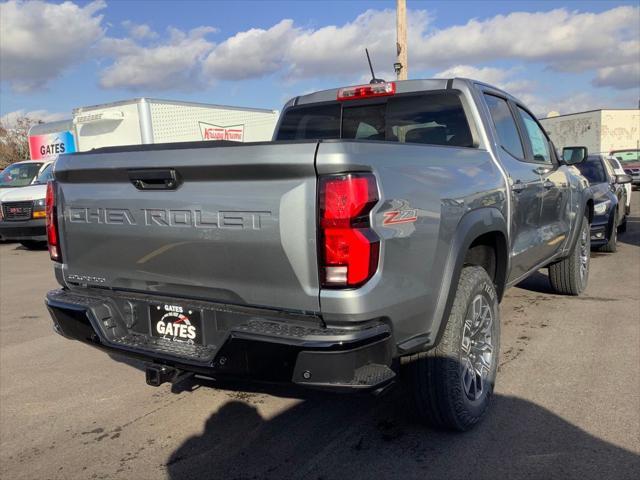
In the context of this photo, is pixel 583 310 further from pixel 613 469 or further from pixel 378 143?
pixel 378 143

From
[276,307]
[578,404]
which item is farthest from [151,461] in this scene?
[578,404]

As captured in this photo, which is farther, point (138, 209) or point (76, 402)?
point (76, 402)

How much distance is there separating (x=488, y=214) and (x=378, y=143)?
1102mm

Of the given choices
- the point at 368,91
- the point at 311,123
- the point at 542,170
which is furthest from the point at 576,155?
the point at 311,123

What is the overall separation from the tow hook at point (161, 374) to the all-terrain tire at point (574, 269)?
4290 mm

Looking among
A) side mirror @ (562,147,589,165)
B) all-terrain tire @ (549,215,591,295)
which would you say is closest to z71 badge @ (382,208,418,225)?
side mirror @ (562,147,589,165)

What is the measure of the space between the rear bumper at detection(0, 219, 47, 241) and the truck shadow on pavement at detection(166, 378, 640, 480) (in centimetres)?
909

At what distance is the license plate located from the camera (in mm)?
2660

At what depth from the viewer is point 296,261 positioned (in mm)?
2340

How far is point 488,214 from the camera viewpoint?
3.26m

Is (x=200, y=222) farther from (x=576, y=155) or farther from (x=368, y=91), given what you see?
(x=576, y=155)

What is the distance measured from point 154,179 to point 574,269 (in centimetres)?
476

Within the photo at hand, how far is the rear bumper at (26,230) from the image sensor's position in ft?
36.4

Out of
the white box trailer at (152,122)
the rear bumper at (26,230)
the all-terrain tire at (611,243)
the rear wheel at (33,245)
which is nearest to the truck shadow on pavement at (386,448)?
the all-terrain tire at (611,243)
